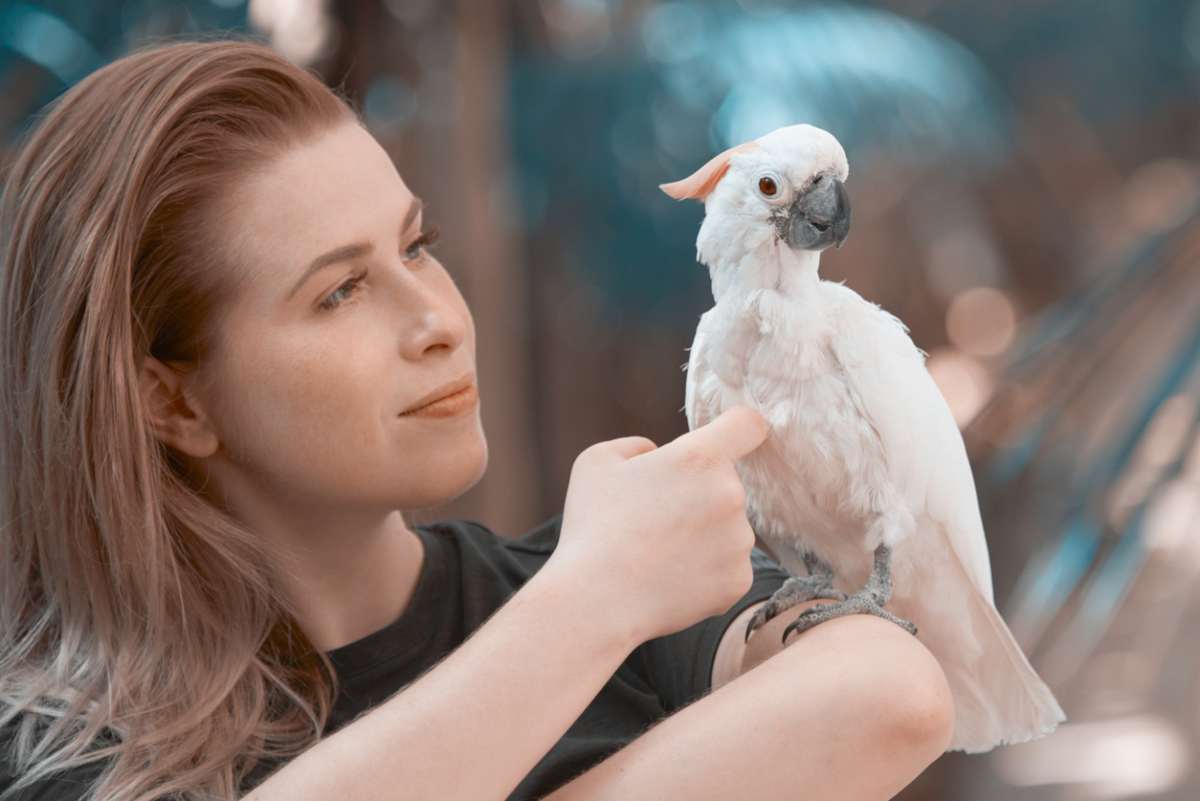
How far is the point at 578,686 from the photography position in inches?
23.4

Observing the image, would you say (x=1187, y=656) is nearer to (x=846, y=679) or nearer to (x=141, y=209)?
(x=846, y=679)

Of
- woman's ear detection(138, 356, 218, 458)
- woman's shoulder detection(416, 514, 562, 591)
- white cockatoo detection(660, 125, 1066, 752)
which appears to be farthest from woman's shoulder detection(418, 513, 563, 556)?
white cockatoo detection(660, 125, 1066, 752)

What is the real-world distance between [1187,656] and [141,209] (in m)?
1.29

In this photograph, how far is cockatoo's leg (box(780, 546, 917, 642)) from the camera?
2.06ft

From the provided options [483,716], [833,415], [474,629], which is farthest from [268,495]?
[833,415]

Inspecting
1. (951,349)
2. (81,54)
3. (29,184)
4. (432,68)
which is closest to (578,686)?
(29,184)

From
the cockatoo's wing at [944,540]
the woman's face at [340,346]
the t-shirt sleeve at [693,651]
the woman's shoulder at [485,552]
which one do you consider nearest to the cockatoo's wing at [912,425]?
the cockatoo's wing at [944,540]

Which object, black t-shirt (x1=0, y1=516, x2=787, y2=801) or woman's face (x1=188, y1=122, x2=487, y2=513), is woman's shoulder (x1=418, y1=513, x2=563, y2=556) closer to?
black t-shirt (x1=0, y1=516, x2=787, y2=801)

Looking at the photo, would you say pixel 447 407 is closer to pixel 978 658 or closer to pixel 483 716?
pixel 483 716

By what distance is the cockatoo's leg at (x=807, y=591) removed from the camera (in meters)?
0.70

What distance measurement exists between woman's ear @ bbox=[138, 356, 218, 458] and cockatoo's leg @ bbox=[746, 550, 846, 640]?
413 millimetres

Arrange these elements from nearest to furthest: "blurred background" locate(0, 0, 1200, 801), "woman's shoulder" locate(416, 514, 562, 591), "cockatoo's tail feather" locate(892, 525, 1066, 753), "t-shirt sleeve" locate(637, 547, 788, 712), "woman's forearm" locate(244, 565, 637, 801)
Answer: "woman's forearm" locate(244, 565, 637, 801) < "cockatoo's tail feather" locate(892, 525, 1066, 753) < "t-shirt sleeve" locate(637, 547, 788, 712) < "woman's shoulder" locate(416, 514, 562, 591) < "blurred background" locate(0, 0, 1200, 801)

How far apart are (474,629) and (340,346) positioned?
28cm

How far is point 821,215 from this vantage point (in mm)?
587
